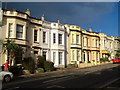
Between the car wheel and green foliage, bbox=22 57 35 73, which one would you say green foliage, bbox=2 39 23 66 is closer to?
green foliage, bbox=22 57 35 73

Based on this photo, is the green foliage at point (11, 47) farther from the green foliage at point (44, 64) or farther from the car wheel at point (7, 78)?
the car wheel at point (7, 78)

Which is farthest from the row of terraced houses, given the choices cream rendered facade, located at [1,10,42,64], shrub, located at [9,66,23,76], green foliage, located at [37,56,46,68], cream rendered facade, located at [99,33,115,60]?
shrub, located at [9,66,23,76]

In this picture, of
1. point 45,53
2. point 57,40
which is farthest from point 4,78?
point 57,40

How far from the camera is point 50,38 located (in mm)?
27328

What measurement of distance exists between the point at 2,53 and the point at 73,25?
17.0 m

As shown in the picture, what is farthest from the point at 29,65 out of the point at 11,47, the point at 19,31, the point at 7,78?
the point at 7,78

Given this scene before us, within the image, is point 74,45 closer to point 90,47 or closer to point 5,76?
point 90,47

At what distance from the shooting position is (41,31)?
25969 millimetres

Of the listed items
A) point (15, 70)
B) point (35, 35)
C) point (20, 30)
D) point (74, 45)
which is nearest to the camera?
point (15, 70)

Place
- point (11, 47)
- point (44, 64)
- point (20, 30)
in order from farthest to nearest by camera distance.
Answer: point (44, 64)
point (20, 30)
point (11, 47)

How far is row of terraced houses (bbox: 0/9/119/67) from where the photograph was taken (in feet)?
69.6

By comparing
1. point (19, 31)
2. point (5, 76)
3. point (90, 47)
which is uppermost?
point (19, 31)

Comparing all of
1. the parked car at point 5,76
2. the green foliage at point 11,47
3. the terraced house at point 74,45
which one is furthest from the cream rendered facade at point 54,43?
the parked car at point 5,76

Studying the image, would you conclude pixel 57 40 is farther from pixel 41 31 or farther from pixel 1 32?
pixel 1 32
